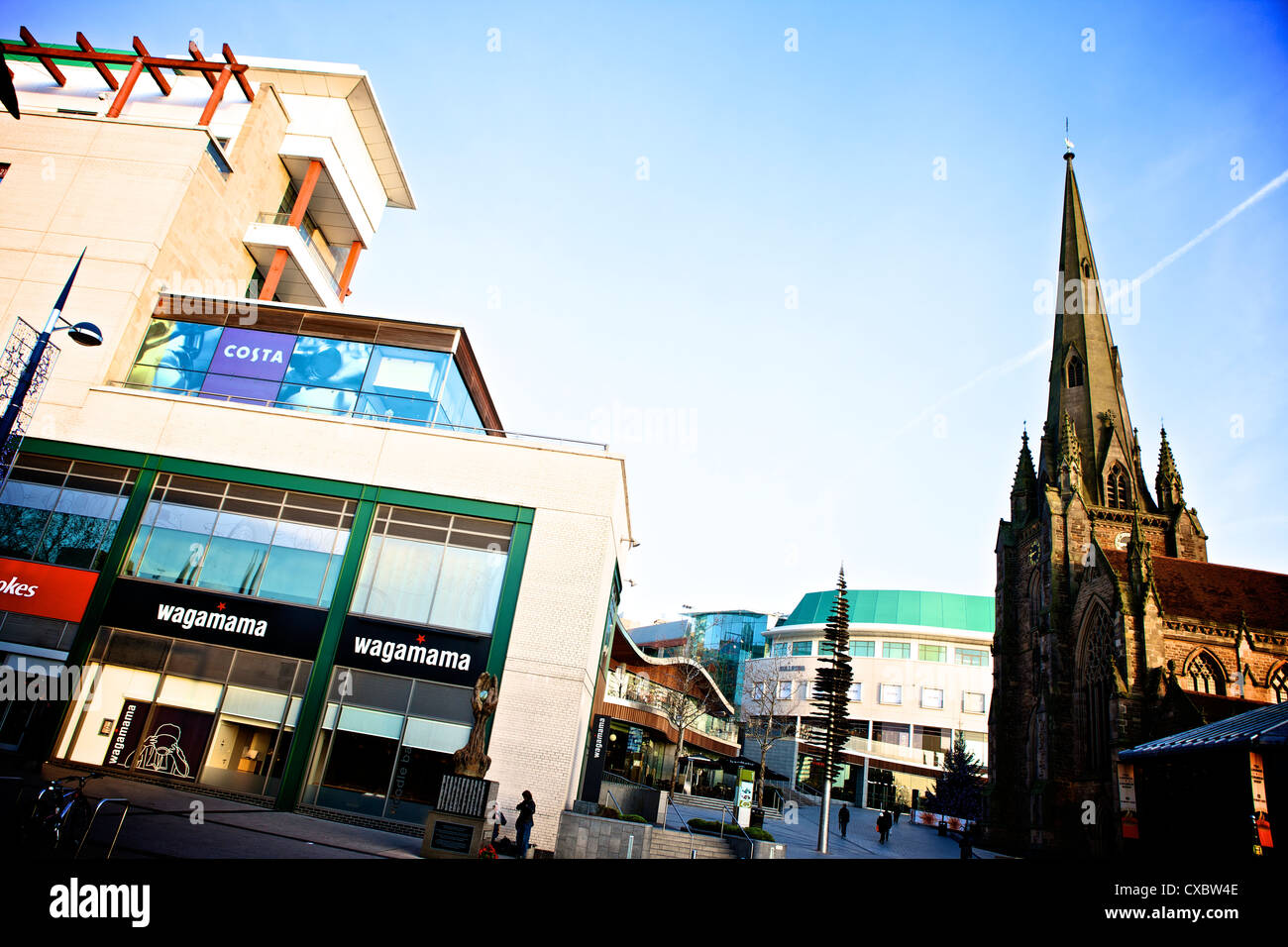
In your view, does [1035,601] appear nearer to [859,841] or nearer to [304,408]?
[859,841]

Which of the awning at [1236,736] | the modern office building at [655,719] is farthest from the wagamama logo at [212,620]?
the awning at [1236,736]

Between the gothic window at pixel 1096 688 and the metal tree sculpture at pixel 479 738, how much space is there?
33126mm

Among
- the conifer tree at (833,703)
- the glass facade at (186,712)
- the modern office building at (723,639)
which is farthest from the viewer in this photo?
the modern office building at (723,639)

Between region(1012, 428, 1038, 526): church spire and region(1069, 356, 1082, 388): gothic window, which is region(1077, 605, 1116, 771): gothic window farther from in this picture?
region(1069, 356, 1082, 388): gothic window

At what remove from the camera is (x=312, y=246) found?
→ 3688 centimetres

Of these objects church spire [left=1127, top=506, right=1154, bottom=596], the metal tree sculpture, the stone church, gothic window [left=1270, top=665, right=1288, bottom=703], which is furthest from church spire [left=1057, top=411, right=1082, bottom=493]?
the metal tree sculpture

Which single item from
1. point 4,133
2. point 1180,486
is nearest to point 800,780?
point 1180,486

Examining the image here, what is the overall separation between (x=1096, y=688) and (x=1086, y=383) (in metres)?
23.0

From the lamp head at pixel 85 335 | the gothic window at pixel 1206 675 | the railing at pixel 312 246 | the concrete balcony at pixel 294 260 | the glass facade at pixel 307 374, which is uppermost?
the railing at pixel 312 246

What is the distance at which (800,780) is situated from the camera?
62438 millimetres

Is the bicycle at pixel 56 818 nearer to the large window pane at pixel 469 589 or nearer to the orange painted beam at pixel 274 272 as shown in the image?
the large window pane at pixel 469 589

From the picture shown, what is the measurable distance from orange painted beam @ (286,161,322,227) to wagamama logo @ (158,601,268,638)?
1988 cm

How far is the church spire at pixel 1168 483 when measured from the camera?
49.3m
